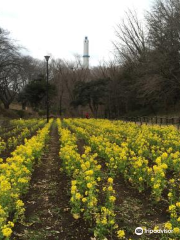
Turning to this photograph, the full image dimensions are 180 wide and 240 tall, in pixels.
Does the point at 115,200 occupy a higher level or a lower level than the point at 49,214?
higher

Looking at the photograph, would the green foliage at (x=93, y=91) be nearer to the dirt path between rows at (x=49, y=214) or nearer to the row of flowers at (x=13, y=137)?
the row of flowers at (x=13, y=137)

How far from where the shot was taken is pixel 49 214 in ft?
16.9

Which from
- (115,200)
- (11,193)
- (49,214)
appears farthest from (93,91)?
(11,193)

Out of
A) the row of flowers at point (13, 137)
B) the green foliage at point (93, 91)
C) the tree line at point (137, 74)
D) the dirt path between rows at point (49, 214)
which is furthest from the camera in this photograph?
the green foliage at point (93, 91)

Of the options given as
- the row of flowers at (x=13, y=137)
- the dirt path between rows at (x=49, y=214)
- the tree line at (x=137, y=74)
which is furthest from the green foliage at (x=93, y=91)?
the dirt path between rows at (x=49, y=214)

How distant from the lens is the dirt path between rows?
4.45m

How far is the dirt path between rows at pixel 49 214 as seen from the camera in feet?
14.6

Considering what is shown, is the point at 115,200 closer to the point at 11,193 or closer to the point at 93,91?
the point at 11,193

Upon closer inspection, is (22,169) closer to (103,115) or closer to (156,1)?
(156,1)

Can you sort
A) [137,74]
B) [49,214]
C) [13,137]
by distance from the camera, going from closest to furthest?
[49,214]
[13,137]
[137,74]

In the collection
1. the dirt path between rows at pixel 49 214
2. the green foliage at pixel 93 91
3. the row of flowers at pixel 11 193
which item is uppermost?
the green foliage at pixel 93 91

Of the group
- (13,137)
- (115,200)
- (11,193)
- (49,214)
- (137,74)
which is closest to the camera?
(11,193)

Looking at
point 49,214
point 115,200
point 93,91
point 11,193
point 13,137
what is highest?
point 93,91

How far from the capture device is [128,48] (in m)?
46.3
